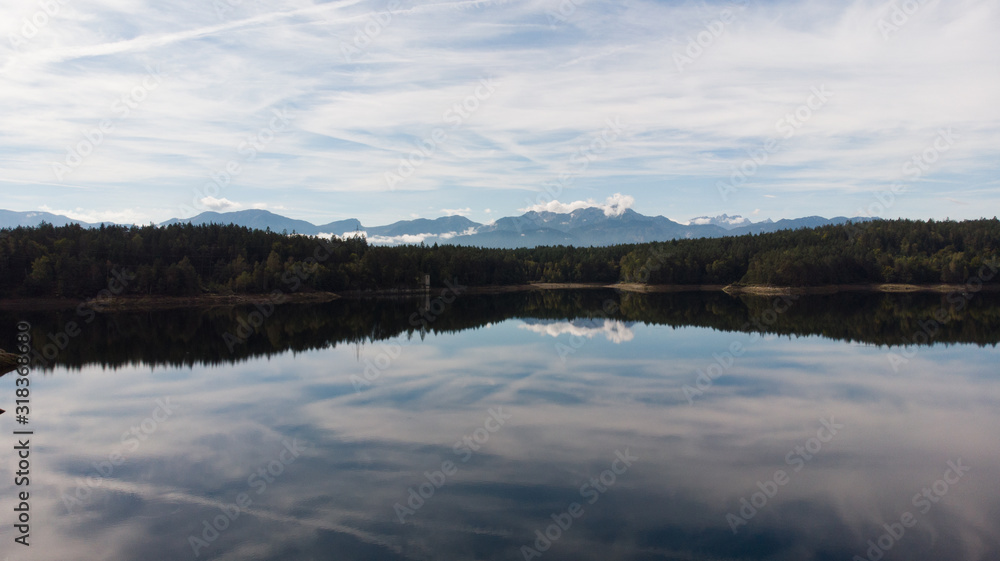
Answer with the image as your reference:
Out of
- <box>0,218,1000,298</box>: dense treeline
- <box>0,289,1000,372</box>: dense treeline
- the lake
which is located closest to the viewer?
the lake

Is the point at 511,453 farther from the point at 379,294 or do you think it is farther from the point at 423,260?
the point at 423,260

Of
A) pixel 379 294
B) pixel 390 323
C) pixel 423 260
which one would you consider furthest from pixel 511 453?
pixel 423 260

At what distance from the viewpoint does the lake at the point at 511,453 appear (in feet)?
46.7

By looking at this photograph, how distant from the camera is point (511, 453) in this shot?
2017 cm

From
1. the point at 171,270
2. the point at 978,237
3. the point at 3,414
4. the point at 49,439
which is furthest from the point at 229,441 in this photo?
the point at 978,237

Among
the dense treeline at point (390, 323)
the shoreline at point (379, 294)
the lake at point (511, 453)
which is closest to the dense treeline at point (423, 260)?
the shoreline at point (379, 294)

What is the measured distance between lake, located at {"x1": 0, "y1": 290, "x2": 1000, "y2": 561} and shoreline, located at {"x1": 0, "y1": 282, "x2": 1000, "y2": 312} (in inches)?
1604

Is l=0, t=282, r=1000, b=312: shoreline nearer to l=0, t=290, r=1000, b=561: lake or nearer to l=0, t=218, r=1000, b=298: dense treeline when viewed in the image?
l=0, t=218, r=1000, b=298: dense treeline

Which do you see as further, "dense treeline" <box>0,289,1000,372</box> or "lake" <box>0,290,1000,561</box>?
"dense treeline" <box>0,289,1000,372</box>


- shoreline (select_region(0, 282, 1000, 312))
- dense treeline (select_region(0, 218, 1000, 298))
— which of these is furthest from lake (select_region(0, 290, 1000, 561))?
dense treeline (select_region(0, 218, 1000, 298))

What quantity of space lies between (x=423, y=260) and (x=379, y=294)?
50.7 feet

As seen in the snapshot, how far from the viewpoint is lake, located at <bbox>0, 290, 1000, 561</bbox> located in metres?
14.2

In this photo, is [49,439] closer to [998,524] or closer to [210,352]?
[210,352]

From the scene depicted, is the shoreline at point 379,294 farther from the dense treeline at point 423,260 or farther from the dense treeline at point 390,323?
the dense treeline at point 390,323
